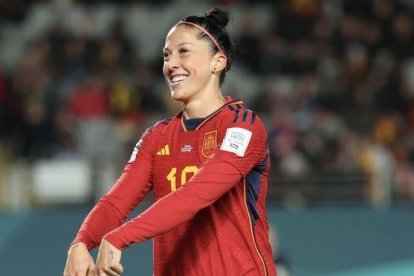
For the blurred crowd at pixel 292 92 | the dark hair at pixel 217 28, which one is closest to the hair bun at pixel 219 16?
the dark hair at pixel 217 28

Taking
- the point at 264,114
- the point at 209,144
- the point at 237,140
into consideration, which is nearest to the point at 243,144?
the point at 237,140

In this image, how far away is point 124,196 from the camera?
367 cm

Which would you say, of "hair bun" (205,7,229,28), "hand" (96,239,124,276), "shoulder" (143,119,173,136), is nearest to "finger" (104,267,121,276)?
"hand" (96,239,124,276)

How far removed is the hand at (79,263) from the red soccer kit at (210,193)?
0.30 feet

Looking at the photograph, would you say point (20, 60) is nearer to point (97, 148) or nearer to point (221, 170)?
point (97, 148)

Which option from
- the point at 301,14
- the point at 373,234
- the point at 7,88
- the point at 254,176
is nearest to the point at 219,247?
the point at 254,176

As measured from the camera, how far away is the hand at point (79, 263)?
3.24 metres

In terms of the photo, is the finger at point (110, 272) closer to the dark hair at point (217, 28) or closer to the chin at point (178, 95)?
the chin at point (178, 95)

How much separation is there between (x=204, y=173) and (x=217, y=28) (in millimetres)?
594

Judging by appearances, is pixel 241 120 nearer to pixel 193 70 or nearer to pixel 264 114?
pixel 193 70

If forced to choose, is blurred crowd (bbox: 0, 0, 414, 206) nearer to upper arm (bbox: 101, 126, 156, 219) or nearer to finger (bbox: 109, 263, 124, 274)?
upper arm (bbox: 101, 126, 156, 219)

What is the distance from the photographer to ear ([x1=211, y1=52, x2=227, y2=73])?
3.69m

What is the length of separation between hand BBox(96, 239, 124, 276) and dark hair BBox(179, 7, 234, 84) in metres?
0.88

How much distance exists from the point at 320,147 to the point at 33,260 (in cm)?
282
